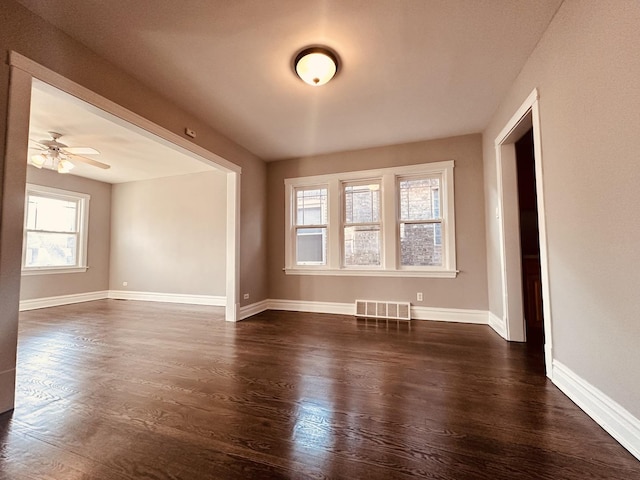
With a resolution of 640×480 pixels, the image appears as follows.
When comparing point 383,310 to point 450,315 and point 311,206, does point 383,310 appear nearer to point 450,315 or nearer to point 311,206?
point 450,315

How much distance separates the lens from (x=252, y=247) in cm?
441

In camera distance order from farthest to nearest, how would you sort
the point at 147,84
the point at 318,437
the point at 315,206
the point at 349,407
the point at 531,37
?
the point at 315,206
the point at 147,84
the point at 531,37
the point at 349,407
the point at 318,437

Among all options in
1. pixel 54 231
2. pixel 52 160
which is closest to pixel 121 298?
pixel 54 231

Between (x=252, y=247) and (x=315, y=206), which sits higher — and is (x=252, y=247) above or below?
below

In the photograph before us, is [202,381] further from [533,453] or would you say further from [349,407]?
[533,453]

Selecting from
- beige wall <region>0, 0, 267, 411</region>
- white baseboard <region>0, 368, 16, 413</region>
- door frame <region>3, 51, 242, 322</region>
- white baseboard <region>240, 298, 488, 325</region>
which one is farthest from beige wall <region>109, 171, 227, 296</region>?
white baseboard <region>0, 368, 16, 413</region>

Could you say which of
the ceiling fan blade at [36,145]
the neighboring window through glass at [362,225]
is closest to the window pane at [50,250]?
the ceiling fan blade at [36,145]

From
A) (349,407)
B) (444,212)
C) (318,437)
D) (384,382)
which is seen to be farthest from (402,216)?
(318,437)

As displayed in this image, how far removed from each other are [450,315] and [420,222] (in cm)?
142

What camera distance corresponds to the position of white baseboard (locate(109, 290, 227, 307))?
17.4ft

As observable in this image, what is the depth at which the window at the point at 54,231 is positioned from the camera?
5016 millimetres

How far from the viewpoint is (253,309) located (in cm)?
435

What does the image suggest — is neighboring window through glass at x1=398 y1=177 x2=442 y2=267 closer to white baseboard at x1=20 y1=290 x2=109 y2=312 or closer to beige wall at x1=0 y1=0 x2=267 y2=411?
beige wall at x1=0 y1=0 x2=267 y2=411

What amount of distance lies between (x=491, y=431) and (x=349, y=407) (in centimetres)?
79
